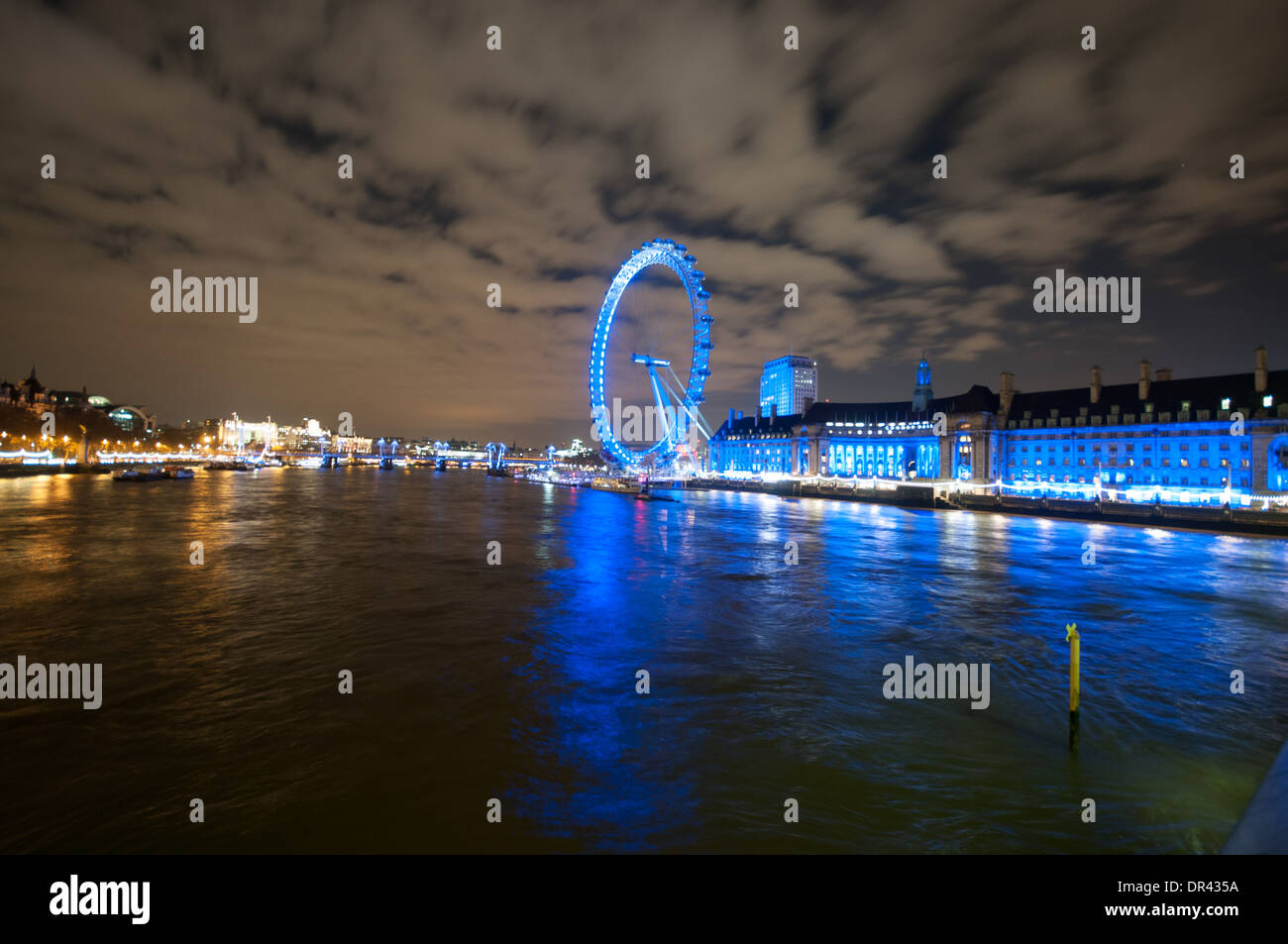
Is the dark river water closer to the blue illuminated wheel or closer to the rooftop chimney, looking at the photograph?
the blue illuminated wheel

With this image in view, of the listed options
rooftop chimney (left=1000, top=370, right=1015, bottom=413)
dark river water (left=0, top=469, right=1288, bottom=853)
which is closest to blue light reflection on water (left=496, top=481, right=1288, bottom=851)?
dark river water (left=0, top=469, right=1288, bottom=853)

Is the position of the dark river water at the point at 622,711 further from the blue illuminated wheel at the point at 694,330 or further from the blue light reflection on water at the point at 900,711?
the blue illuminated wheel at the point at 694,330

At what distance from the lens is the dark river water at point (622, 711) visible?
7855 millimetres

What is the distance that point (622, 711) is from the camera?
11.7m

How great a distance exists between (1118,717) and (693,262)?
78.7m

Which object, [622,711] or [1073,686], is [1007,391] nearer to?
[1073,686]

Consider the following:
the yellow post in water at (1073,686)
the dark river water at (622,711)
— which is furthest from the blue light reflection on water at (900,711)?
the yellow post in water at (1073,686)

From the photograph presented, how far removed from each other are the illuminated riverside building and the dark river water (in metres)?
55.9

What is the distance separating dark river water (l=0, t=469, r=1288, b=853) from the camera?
786 centimetres

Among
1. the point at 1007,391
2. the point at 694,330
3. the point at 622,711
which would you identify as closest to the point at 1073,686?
the point at 622,711

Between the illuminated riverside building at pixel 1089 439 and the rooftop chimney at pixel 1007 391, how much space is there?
20 cm

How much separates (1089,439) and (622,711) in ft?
398
